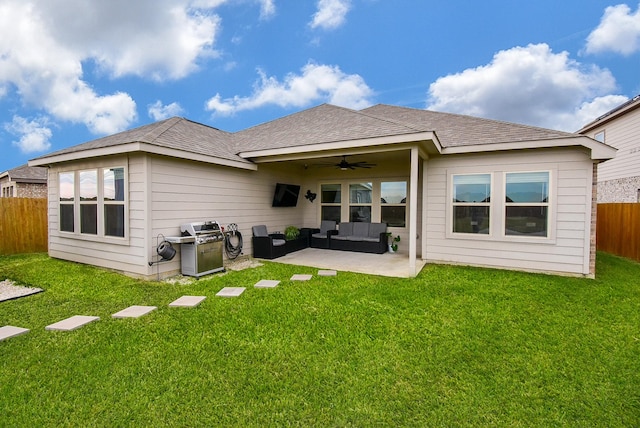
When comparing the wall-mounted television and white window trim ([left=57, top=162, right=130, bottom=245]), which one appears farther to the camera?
the wall-mounted television

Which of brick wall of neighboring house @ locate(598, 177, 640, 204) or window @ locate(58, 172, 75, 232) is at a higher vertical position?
brick wall of neighboring house @ locate(598, 177, 640, 204)

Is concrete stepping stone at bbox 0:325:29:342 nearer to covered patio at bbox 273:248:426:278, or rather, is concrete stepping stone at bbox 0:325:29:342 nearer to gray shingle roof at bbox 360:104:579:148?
covered patio at bbox 273:248:426:278

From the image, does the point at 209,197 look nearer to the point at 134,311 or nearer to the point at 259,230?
the point at 259,230

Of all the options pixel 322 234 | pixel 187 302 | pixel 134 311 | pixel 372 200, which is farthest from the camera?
pixel 322 234

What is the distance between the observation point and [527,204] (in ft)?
19.6

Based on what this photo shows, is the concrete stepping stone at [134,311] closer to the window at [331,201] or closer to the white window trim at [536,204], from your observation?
the window at [331,201]

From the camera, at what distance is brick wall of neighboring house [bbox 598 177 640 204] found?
10039mm

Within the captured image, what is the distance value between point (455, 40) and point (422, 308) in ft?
34.9

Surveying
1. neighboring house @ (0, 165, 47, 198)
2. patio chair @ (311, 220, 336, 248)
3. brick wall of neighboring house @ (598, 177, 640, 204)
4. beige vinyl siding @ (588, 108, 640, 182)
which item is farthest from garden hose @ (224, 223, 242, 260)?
neighboring house @ (0, 165, 47, 198)

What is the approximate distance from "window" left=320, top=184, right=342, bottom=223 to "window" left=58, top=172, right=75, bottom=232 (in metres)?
6.71

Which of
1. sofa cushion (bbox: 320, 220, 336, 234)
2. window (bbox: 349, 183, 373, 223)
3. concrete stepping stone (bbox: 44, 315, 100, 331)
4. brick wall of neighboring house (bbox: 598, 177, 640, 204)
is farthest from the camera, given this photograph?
brick wall of neighboring house (bbox: 598, 177, 640, 204)

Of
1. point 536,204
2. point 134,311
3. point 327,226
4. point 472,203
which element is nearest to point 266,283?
point 134,311

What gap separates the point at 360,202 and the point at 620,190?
1018 centimetres

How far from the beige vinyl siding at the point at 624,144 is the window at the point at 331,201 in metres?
10.5
